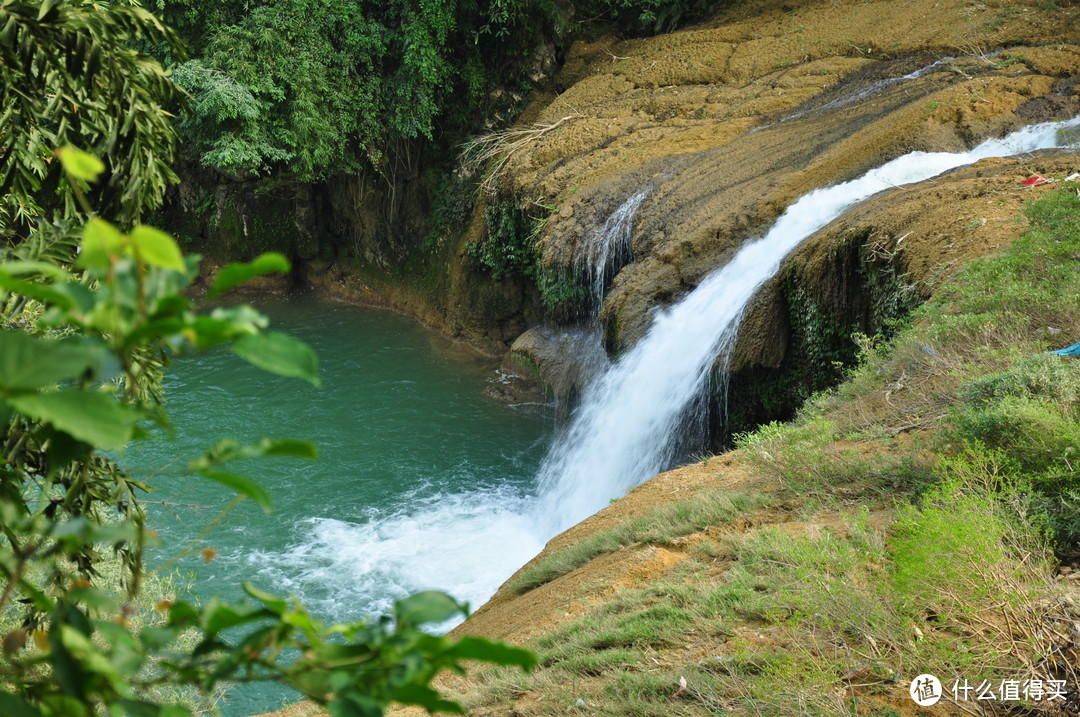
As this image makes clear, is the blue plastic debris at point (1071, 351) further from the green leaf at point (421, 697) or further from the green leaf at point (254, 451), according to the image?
the green leaf at point (254, 451)

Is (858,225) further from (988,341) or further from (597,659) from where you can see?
(597,659)

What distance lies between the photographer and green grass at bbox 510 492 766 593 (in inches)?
217

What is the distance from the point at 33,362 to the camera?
932 mm

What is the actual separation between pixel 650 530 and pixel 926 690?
2.59 meters

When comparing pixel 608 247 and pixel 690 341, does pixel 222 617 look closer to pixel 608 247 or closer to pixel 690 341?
pixel 690 341

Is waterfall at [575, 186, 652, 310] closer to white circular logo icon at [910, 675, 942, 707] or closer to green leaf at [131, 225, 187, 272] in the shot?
white circular logo icon at [910, 675, 942, 707]

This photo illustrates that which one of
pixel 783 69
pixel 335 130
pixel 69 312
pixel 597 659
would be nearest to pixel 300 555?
Answer: pixel 597 659

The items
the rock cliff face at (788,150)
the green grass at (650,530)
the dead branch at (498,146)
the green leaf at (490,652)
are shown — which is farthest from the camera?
the dead branch at (498,146)

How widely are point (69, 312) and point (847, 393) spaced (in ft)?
20.6

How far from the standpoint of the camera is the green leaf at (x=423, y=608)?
108 centimetres

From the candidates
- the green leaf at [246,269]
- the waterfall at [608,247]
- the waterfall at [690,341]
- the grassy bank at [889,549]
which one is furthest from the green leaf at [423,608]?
the waterfall at [608,247]

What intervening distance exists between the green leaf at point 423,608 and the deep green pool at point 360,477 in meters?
6.61

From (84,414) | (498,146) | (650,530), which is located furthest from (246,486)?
(498,146)

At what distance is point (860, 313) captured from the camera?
25.2 feet
